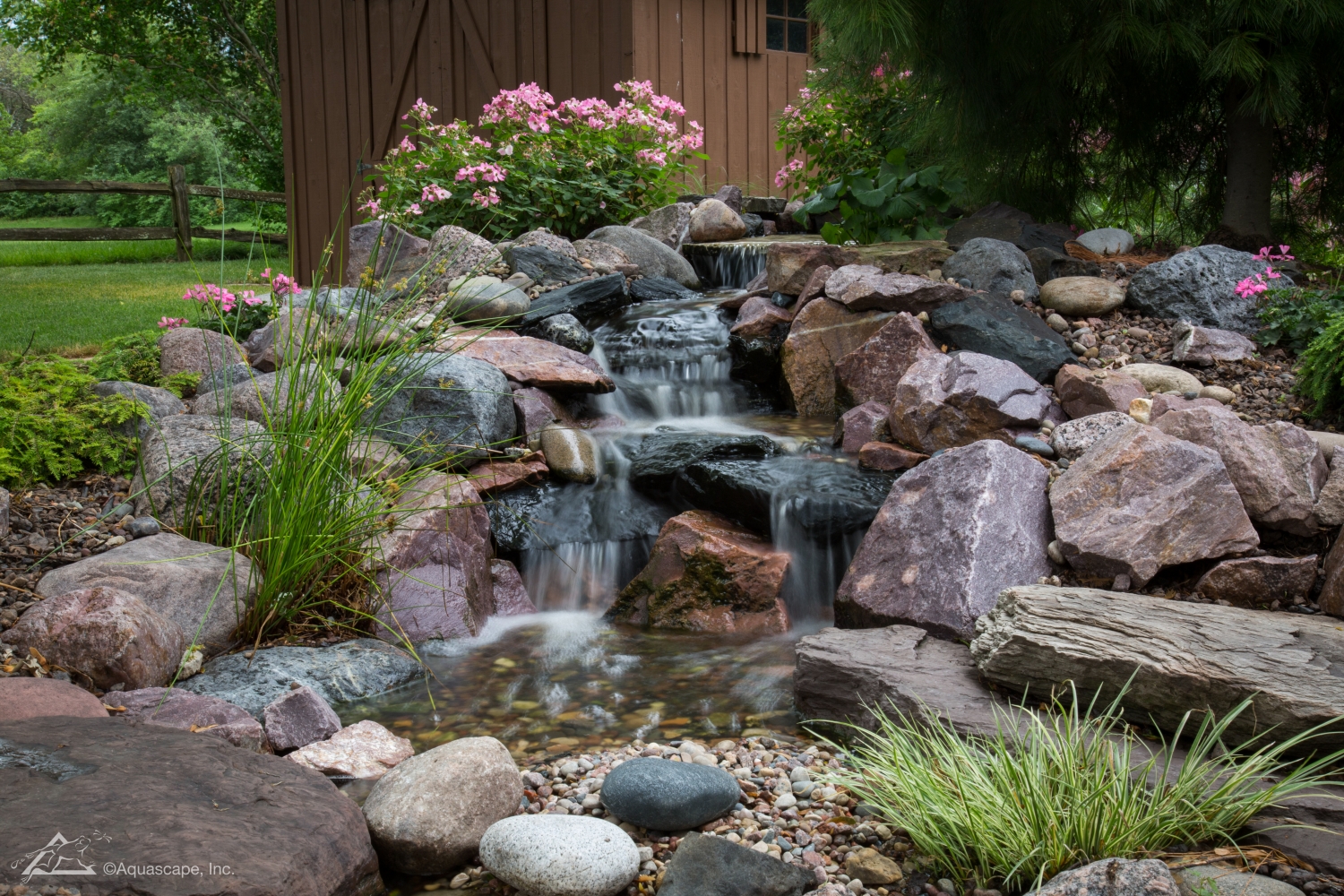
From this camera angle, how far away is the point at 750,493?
4.23 metres

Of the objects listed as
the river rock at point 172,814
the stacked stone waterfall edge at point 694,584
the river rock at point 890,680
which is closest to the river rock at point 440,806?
the stacked stone waterfall edge at point 694,584

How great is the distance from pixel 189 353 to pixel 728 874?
3.96 meters

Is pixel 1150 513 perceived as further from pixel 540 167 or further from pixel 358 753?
pixel 540 167

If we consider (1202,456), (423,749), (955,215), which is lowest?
(423,749)

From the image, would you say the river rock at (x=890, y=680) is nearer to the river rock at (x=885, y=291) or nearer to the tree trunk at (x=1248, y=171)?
the river rock at (x=885, y=291)

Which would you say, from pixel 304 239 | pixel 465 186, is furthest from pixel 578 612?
pixel 304 239

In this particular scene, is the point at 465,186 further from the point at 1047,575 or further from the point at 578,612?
the point at 1047,575

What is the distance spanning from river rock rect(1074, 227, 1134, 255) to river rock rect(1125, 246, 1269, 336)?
2.84 ft

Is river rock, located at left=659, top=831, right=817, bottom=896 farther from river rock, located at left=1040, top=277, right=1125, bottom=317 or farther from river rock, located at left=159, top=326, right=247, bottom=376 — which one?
river rock, located at left=1040, top=277, right=1125, bottom=317

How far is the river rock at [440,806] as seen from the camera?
7.57ft

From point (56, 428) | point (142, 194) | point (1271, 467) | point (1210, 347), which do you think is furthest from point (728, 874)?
point (142, 194)

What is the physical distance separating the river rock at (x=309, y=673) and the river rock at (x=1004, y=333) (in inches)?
123

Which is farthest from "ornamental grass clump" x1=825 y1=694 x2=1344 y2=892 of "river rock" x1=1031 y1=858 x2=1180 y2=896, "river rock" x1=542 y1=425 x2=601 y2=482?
"river rock" x1=542 y1=425 x2=601 y2=482

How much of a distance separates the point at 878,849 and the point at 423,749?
4.48 ft
